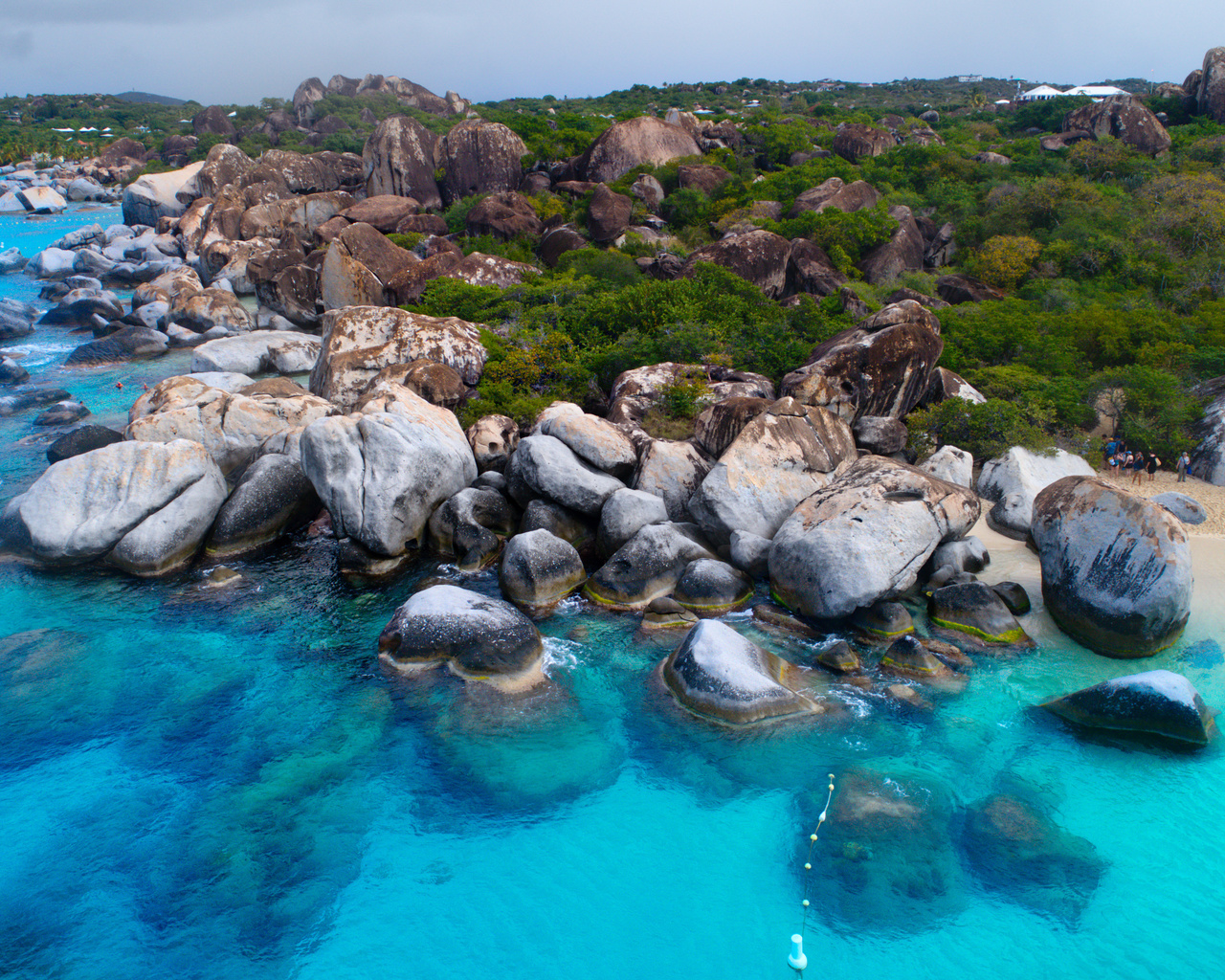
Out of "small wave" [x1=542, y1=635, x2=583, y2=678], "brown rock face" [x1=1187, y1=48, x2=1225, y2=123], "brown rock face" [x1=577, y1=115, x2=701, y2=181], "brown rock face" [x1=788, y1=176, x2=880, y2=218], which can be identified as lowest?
"small wave" [x1=542, y1=635, x2=583, y2=678]

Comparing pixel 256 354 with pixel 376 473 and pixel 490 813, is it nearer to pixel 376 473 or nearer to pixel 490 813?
pixel 376 473

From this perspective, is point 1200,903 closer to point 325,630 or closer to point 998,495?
point 998,495

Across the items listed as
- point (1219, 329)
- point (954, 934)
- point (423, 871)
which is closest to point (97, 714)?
point (423, 871)

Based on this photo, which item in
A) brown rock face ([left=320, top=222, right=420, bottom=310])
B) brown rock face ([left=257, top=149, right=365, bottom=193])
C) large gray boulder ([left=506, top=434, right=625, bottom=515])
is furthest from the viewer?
brown rock face ([left=257, top=149, right=365, bottom=193])

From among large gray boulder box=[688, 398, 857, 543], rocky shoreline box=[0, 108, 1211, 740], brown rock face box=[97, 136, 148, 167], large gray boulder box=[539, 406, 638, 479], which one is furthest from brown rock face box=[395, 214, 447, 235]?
brown rock face box=[97, 136, 148, 167]

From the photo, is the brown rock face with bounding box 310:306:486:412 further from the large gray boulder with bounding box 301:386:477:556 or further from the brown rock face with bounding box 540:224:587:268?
the brown rock face with bounding box 540:224:587:268

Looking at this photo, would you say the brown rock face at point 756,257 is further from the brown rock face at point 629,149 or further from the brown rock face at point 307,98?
the brown rock face at point 307,98

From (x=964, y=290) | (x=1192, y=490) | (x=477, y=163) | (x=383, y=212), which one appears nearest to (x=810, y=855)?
(x=1192, y=490)
